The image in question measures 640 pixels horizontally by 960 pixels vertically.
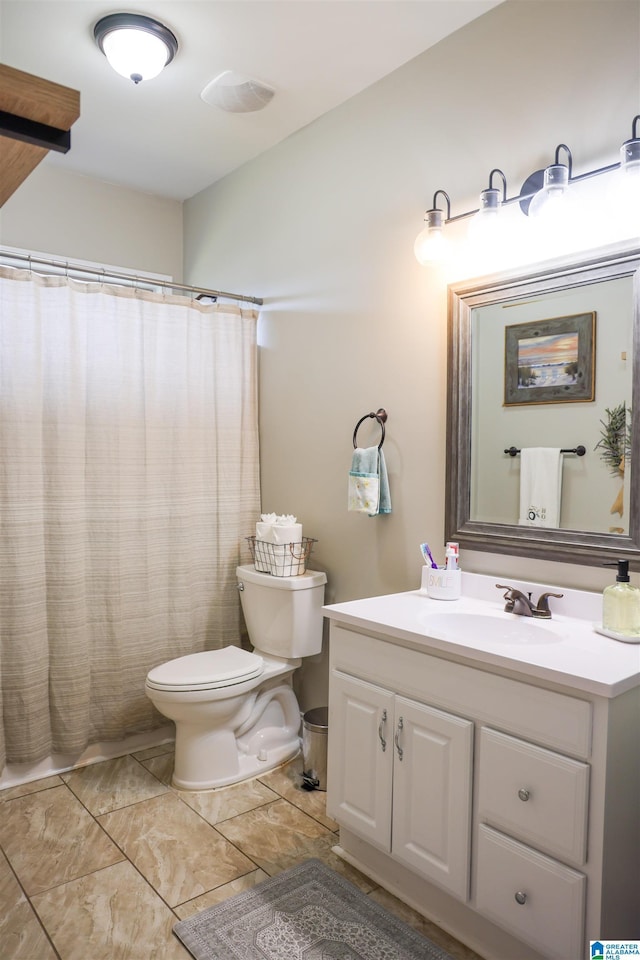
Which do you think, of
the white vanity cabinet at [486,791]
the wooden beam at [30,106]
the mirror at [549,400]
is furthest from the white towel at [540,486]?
the wooden beam at [30,106]

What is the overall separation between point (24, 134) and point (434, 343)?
5.60 feet

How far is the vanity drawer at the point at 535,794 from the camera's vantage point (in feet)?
4.41

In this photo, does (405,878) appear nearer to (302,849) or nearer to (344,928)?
(344,928)

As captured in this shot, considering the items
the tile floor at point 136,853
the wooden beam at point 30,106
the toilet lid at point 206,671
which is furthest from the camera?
the toilet lid at point 206,671

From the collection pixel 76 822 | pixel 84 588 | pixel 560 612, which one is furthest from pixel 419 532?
pixel 76 822

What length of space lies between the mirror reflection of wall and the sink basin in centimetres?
31

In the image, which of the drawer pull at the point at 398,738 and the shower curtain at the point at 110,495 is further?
the shower curtain at the point at 110,495

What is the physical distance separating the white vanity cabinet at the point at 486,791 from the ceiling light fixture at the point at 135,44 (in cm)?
199

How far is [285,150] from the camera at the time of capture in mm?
2908

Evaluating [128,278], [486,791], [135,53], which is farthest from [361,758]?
[135,53]

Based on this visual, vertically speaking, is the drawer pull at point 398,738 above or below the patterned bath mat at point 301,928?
above

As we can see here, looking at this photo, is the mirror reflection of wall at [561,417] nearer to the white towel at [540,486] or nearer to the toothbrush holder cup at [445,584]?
the white towel at [540,486]

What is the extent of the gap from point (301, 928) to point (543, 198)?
6.84 feet

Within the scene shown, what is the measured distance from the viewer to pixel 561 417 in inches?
74.2
